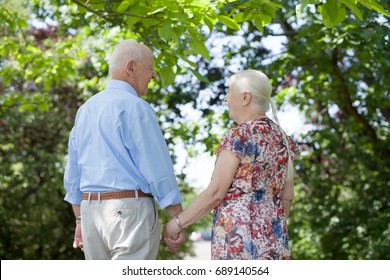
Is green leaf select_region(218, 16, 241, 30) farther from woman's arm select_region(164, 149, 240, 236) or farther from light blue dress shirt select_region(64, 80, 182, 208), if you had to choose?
woman's arm select_region(164, 149, 240, 236)

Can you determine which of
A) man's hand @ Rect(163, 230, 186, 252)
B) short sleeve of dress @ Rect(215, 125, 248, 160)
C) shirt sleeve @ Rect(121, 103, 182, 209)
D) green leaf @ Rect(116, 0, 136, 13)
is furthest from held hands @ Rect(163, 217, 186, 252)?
green leaf @ Rect(116, 0, 136, 13)

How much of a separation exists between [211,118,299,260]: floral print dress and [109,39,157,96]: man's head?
1.87 feet

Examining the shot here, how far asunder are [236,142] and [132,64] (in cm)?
69

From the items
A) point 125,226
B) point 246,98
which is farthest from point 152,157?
point 246,98

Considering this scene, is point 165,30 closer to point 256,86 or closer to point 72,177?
point 256,86

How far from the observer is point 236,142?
3.54 meters

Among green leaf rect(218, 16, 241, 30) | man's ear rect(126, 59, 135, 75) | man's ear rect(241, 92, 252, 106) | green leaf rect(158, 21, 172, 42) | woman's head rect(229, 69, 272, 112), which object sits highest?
green leaf rect(218, 16, 241, 30)

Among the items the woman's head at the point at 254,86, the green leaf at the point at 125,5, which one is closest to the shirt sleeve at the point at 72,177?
the woman's head at the point at 254,86

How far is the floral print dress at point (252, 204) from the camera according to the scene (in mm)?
3494

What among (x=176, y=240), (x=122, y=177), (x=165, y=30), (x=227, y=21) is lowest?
(x=176, y=240)

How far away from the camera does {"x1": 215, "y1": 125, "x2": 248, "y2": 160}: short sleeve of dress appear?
3.52m

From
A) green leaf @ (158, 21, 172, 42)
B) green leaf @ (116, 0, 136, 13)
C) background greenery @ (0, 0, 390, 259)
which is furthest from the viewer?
background greenery @ (0, 0, 390, 259)

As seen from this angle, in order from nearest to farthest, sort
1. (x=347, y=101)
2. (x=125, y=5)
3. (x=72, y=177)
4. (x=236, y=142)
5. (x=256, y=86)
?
(x=236, y=142) → (x=256, y=86) → (x=72, y=177) → (x=125, y=5) → (x=347, y=101)
